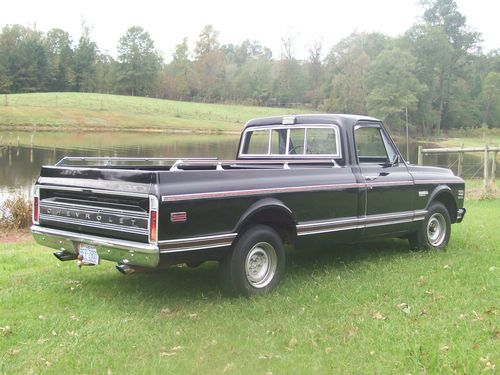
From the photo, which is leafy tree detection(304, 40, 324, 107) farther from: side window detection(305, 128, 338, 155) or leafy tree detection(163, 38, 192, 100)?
side window detection(305, 128, 338, 155)

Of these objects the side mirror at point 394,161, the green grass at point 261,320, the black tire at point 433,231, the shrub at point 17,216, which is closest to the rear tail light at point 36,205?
the green grass at point 261,320

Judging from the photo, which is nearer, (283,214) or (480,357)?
(480,357)

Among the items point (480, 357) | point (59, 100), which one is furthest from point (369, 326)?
point (59, 100)

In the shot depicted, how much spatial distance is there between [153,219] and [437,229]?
5222mm

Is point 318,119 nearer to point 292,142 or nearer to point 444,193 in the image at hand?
point 292,142

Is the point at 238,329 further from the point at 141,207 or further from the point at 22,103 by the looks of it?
the point at 22,103

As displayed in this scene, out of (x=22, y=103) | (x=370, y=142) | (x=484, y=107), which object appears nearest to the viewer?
(x=370, y=142)

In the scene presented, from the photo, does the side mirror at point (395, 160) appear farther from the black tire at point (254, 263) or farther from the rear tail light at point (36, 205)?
the rear tail light at point (36, 205)

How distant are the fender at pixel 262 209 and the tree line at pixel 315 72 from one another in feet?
205

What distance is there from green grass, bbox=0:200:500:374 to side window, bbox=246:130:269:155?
1826 millimetres

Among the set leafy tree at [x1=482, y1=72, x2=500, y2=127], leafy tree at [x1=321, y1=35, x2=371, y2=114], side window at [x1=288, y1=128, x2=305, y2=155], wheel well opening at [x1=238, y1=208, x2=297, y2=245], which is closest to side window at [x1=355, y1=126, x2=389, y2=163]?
side window at [x1=288, y1=128, x2=305, y2=155]

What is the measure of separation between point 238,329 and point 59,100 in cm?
7195

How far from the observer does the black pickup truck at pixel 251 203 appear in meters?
5.07

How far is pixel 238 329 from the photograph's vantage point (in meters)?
4.89
